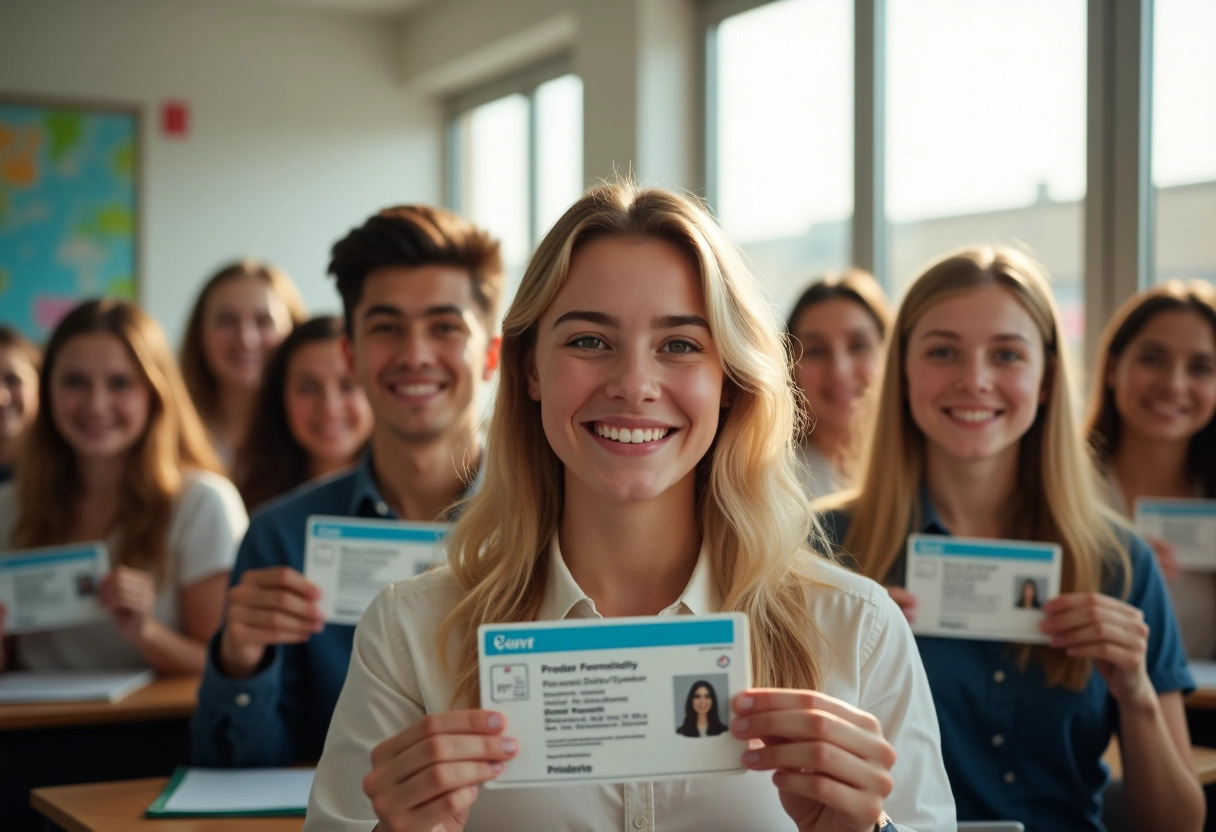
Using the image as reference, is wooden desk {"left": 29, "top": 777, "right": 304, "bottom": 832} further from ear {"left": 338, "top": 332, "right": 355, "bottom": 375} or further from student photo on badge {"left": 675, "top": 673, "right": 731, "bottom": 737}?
ear {"left": 338, "top": 332, "right": 355, "bottom": 375}

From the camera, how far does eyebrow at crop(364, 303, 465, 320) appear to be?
272 cm

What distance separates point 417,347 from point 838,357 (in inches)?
71.6

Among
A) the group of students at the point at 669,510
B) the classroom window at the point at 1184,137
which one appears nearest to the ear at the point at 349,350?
the group of students at the point at 669,510

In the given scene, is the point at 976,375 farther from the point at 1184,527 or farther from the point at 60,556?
the point at 60,556

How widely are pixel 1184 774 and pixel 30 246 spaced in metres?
6.99

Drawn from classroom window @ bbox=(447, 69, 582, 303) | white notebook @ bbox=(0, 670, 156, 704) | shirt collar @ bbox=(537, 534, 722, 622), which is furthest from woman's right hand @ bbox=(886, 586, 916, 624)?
classroom window @ bbox=(447, 69, 582, 303)

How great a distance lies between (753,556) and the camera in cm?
182

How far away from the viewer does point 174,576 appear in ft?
11.6

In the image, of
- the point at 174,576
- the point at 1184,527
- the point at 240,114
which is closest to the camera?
the point at 1184,527

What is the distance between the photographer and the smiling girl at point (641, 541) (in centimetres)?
172

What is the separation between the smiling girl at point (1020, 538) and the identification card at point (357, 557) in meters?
0.90

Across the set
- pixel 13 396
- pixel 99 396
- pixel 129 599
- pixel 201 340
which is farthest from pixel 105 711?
pixel 13 396

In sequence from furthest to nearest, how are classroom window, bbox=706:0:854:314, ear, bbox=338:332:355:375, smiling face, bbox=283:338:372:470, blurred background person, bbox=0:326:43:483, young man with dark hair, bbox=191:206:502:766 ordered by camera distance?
classroom window, bbox=706:0:854:314
blurred background person, bbox=0:326:43:483
smiling face, bbox=283:338:372:470
ear, bbox=338:332:355:375
young man with dark hair, bbox=191:206:502:766

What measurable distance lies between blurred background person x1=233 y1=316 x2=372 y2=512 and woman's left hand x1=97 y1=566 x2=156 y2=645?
744mm
